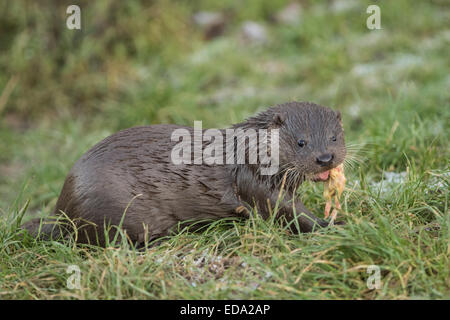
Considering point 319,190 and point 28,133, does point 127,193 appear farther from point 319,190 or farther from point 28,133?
point 28,133

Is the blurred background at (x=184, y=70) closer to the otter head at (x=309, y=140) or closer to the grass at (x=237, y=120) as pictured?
the grass at (x=237, y=120)

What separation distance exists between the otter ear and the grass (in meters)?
0.55

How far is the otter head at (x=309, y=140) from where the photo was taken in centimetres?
275

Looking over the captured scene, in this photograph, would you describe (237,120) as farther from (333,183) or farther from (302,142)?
(302,142)

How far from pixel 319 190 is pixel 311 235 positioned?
2.39 feet

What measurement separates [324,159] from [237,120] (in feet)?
7.78

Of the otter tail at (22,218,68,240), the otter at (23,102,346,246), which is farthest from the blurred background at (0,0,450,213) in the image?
the otter at (23,102,346,246)

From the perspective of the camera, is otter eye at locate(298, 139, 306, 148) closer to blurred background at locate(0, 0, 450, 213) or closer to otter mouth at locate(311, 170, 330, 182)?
otter mouth at locate(311, 170, 330, 182)

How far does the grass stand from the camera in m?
2.43

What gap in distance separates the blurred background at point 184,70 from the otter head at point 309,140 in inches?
61.8

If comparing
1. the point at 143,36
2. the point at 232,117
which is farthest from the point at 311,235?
the point at 143,36

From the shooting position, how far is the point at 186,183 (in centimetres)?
290

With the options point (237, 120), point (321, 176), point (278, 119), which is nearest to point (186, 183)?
point (278, 119)
